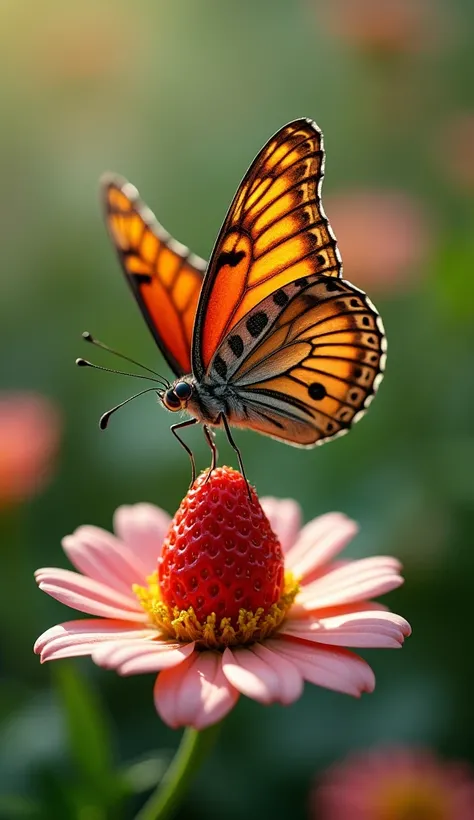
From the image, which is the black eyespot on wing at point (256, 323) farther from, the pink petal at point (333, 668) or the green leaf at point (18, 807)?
the green leaf at point (18, 807)

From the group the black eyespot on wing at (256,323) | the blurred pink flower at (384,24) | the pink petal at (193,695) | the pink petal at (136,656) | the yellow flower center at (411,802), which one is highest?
the blurred pink flower at (384,24)

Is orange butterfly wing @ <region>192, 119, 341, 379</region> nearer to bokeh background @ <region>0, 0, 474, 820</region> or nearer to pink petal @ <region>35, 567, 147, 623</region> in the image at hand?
pink petal @ <region>35, 567, 147, 623</region>

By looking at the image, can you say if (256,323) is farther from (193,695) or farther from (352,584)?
(193,695)

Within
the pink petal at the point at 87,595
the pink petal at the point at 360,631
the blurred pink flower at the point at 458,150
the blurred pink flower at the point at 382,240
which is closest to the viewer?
the pink petal at the point at 360,631

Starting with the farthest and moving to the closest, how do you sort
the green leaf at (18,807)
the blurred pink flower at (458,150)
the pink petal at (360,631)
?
1. the blurred pink flower at (458,150)
2. the green leaf at (18,807)
3. the pink petal at (360,631)

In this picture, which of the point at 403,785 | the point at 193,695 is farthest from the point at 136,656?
the point at 403,785

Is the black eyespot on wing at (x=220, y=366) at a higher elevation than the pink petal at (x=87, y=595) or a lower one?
higher

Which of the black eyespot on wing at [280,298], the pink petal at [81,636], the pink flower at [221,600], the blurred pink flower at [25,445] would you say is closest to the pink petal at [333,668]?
the pink flower at [221,600]
